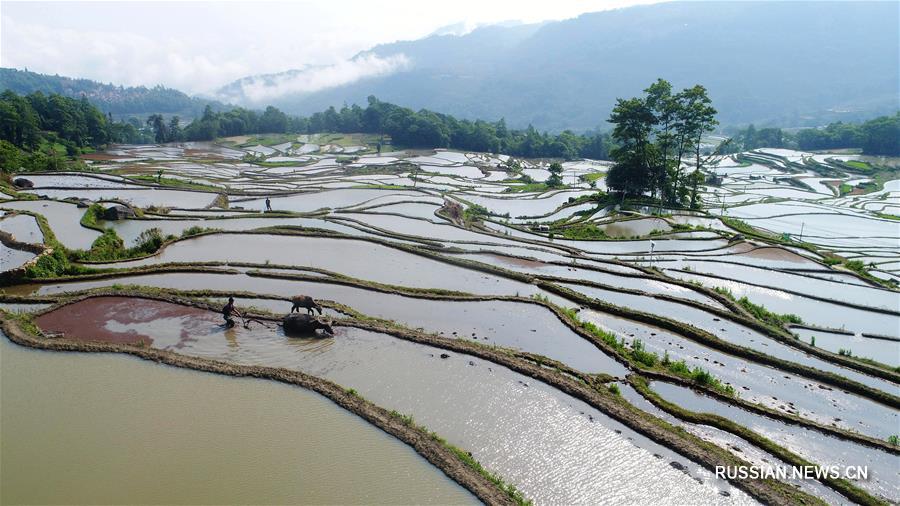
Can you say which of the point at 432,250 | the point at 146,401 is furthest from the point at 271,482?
the point at 432,250

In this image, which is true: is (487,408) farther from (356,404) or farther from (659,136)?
(659,136)

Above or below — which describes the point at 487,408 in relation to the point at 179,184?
below

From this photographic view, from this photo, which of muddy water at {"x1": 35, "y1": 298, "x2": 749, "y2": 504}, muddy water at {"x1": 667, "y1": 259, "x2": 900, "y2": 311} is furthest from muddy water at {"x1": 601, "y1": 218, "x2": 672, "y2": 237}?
muddy water at {"x1": 35, "y1": 298, "x2": 749, "y2": 504}

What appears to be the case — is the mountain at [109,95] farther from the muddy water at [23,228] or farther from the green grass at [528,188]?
the muddy water at [23,228]

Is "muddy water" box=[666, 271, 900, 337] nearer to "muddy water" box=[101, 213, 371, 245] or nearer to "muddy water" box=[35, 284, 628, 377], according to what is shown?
"muddy water" box=[35, 284, 628, 377]

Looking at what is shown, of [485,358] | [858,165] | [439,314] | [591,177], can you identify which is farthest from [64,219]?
[858,165]

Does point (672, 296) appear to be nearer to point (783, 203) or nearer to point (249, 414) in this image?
point (249, 414)
